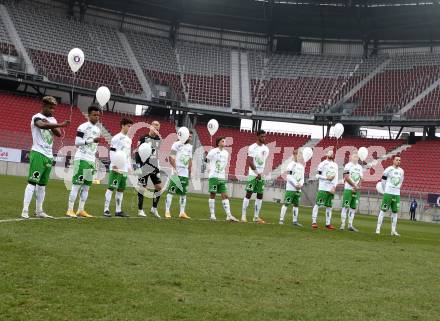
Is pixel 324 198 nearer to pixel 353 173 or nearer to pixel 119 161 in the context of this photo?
pixel 353 173

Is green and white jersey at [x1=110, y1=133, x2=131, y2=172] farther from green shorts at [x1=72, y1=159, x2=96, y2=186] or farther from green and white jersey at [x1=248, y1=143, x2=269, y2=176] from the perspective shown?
green and white jersey at [x1=248, y1=143, x2=269, y2=176]

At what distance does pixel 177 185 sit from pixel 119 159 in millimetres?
2357

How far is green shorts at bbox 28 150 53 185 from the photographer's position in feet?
31.9

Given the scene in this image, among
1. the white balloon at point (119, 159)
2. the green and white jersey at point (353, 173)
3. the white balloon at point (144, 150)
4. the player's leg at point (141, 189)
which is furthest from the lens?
the green and white jersey at point (353, 173)

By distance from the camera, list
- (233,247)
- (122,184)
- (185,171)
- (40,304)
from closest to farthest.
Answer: (40,304)
(233,247)
(122,184)
(185,171)

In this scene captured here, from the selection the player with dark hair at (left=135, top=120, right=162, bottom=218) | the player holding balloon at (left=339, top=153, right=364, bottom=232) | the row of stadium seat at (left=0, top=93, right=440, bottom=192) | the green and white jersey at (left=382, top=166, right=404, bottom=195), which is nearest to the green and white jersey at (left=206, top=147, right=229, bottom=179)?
the player with dark hair at (left=135, top=120, right=162, bottom=218)

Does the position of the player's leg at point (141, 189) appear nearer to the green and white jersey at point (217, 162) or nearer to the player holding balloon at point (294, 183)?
the green and white jersey at point (217, 162)

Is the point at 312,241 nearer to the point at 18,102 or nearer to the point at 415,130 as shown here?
the point at 18,102

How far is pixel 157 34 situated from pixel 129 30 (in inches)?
110

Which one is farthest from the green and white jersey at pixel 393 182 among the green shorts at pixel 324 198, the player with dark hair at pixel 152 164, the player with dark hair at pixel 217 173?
the player with dark hair at pixel 152 164

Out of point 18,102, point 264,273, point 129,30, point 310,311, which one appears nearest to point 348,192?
point 264,273

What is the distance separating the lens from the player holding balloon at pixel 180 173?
45.9 feet

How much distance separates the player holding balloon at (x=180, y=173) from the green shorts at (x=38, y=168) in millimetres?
4428

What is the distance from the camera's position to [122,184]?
12.4 meters
